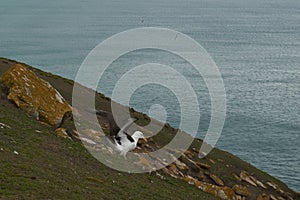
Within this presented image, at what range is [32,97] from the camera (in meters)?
27.7

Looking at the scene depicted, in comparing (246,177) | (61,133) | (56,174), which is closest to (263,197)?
(246,177)

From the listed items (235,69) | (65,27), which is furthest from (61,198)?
(65,27)

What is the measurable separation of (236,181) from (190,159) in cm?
377

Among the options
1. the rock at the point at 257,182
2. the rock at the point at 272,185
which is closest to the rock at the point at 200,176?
the rock at the point at 257,182

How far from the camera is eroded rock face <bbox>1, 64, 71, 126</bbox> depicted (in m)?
27.4

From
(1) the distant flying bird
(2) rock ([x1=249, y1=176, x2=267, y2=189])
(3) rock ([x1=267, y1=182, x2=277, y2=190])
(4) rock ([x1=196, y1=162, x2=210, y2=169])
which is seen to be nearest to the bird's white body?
(1) the distant flying bird

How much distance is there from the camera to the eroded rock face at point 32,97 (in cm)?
2741

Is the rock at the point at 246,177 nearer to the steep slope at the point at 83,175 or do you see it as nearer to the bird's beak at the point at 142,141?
the steep slope at the point at 83,175

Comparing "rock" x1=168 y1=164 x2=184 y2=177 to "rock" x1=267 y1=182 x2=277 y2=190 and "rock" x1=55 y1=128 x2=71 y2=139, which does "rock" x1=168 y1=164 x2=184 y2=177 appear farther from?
"rock" x1=267 y1=182 x2=277 y2=190

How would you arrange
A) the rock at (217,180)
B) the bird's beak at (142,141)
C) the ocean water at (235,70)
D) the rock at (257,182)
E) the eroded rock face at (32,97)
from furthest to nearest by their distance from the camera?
the ocean water at (235,70) → the rock at (257,182) → the rock at (217,180) → the bird's beak at (142,141) → the eroded rock face at (32,97)

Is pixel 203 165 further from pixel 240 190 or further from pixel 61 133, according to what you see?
pixel 61 133

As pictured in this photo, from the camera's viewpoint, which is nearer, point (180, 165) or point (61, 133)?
point (61, 133)

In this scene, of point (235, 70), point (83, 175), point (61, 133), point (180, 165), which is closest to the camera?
point (83, 175)

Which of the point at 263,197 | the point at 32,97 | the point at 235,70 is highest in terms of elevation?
the point at 235,70
